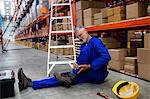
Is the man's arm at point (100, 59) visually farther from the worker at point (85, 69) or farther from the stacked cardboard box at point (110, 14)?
the stacked cardboard box at point (110, 14)

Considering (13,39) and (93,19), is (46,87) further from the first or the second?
A: (13,39)

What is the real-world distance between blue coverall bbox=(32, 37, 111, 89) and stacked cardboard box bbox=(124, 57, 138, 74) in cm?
63

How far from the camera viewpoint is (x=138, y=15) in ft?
11.6

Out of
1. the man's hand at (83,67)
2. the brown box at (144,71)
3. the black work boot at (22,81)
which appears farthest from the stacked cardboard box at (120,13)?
the black work boot at (22,81)

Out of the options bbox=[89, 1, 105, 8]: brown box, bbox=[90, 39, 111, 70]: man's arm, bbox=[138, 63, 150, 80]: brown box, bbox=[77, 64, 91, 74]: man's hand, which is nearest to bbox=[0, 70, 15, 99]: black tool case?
bbox=[77, 64, 91, 74]: man's hand

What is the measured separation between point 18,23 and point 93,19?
18580 mm

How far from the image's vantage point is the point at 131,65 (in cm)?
387

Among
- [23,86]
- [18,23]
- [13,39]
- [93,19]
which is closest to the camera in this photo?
[23,86]

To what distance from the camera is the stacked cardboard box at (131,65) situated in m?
3.78

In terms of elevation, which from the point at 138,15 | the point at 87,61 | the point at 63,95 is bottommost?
the point at 63,95

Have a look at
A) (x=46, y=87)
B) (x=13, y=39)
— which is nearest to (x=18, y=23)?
(x=13, y=39)

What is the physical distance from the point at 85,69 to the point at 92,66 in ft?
0.66

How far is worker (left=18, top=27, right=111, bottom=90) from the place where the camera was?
3244 mm

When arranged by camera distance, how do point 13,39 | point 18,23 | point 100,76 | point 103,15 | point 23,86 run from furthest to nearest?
point 13,39
point 18,23
point 103,15
point 100,76
point 23,86
